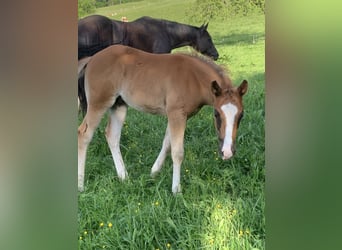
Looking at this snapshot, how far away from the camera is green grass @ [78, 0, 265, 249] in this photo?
2574 millimetres

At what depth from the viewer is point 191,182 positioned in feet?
8.84

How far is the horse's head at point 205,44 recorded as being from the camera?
2637mm

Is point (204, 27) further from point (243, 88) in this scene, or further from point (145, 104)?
point (145, 104)

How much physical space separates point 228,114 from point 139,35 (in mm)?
540

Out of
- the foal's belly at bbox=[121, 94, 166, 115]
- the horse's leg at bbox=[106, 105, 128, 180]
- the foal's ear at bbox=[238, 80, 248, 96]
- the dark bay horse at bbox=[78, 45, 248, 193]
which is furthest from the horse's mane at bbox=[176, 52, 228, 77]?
the horse's leg at bbox=[106, 105, 128, 180]

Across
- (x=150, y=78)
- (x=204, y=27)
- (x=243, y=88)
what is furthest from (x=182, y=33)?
(x=243, y=88)

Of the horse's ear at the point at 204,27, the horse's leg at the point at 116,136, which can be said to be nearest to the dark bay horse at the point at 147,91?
the horse's leg at the point at 116,136
